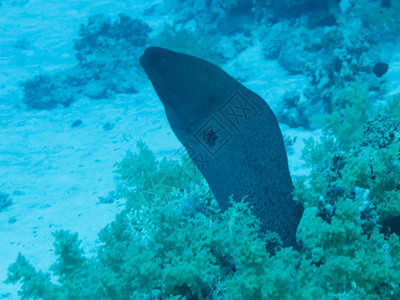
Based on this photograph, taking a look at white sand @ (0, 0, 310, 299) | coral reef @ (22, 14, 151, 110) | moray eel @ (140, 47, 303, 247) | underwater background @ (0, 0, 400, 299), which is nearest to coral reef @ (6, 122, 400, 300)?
underwater background @ (0, 0, 400, 299)

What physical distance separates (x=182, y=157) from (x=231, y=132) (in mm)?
2742

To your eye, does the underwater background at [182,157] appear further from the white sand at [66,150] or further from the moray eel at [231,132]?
the moray eel at [231,132]

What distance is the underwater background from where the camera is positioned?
89.0 inches

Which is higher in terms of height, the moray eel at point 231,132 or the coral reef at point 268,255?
the moray eel at point 231,132

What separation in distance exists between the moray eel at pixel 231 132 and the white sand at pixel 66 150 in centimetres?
337

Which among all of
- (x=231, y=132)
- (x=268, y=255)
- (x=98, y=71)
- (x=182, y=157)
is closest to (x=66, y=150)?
(x=98, y=71)

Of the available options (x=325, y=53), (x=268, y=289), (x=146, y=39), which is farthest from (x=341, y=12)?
(x=268, y=289)

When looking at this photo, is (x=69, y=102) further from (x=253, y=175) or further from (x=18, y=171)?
(x=253, y=175)

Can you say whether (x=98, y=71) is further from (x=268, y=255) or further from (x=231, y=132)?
(x=268, y=255)

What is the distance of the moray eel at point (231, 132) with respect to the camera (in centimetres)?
275

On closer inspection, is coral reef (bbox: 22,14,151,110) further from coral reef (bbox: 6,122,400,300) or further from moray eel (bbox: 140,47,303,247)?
coral reef (bbox: 6,122,400,300)

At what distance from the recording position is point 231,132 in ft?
9.20

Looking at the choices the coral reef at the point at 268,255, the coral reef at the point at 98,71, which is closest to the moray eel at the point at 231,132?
the coral reef at the point at 268,255

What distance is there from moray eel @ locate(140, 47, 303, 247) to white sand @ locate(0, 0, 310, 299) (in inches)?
133
